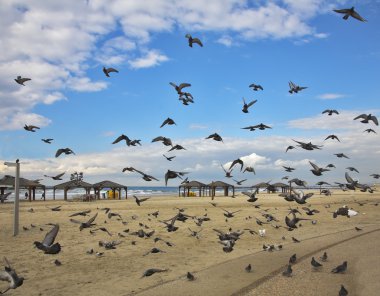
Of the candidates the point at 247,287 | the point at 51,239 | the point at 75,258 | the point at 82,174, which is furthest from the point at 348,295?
the point at 82,174

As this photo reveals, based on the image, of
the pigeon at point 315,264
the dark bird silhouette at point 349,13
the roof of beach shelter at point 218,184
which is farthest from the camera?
the roof of beach shelter at point 218,184

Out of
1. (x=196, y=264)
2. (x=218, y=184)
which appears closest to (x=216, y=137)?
(x=196, y=264)

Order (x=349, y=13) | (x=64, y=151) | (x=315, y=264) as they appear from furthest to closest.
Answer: (x=64, y=151) → (x=315, y=264) → (x=349, y=13)

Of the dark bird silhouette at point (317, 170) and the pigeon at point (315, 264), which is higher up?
the dark bird silhouette at point (317, 170)

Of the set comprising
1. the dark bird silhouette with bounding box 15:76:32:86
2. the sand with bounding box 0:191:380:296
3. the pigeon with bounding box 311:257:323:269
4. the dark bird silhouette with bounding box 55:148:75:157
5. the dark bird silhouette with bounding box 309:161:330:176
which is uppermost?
the dark bird silhouette with bounding box 15:76:32:86

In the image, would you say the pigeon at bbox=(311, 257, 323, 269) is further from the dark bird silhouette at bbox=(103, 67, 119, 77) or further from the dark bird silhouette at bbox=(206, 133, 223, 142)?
the dark bird silhouette at bbox=(103, 67, 119, 77)

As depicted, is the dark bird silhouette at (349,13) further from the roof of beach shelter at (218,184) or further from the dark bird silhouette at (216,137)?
the roof of beach shelter at (218,184)

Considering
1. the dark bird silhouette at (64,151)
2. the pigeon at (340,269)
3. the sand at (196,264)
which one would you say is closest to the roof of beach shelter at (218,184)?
the sand at (196,264)

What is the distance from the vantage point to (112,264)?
12.4 m

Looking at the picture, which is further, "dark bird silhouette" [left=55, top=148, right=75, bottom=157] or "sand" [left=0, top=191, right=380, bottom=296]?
"dark bird silhouette" [left=55, top=148, right=75, bottom=157]

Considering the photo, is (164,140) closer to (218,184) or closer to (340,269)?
(340,269)

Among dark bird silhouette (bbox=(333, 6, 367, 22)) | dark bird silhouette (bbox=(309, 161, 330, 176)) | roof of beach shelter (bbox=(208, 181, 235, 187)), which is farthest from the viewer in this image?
roof of beach shelter (bbox=(208, 181, 235, 187))

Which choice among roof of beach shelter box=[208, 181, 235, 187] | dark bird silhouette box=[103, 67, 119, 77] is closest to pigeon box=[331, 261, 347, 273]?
dark bird silhouette box=[103, 67, 119, 77]

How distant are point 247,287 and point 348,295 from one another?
83.5 inches
